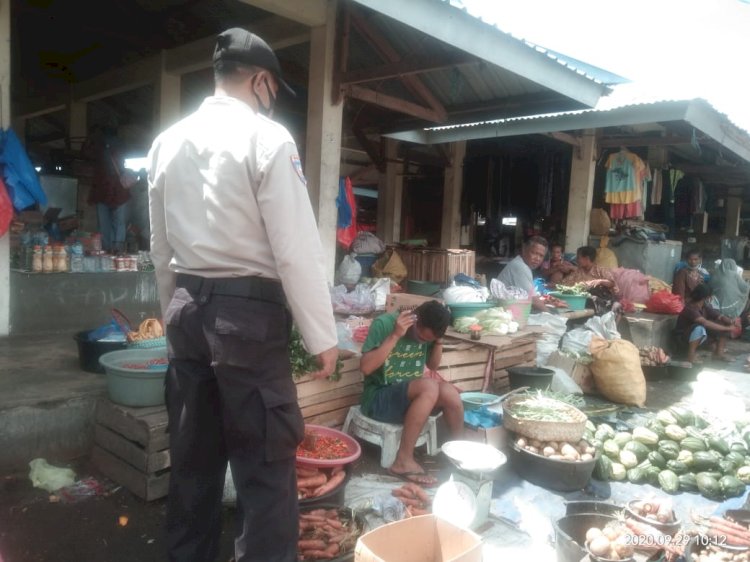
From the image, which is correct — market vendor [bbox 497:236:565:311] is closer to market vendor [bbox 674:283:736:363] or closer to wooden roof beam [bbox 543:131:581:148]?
market vendor [bbox 674:283:736:363]

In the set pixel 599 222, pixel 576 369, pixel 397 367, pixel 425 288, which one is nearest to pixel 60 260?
pixel 397 367

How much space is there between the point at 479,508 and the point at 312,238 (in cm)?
219

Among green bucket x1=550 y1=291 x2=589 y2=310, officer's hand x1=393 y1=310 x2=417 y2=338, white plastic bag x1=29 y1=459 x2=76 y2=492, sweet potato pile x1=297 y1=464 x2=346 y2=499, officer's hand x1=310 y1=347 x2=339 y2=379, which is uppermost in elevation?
officer's hand x1=310 y1=347 x2=339 y2=379

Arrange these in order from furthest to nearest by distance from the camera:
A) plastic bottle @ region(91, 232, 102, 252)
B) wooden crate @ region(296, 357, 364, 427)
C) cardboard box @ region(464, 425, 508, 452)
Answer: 1. plastic bottle @ region(91, 232, 102, 252)
2. cardboard box @ region(464, 425, 508, 452)
3. wooden crate @ region(296, 357, 364, 427)

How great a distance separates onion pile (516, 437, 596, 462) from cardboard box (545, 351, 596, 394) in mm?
1973

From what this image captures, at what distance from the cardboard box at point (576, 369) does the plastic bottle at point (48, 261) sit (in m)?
5.46

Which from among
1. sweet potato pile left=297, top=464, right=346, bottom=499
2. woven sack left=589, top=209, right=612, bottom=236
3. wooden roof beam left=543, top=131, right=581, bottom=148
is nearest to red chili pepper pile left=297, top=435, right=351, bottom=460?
sweet potato pile left=297, top=464, right=346, bottom=499

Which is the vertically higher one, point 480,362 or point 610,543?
point 480,362

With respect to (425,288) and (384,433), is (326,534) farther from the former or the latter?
(425,288)

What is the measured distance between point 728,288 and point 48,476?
11.5 meters

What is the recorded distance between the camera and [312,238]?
7.29 ft

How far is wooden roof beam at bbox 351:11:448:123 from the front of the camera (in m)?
6.45

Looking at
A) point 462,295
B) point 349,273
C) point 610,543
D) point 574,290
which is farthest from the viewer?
point 349,273

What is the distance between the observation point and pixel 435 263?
347 inches
